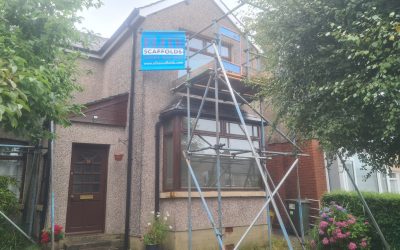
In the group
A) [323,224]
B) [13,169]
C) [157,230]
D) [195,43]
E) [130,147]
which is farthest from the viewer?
[195,43]

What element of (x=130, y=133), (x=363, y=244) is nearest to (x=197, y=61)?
(x=130, y=133)

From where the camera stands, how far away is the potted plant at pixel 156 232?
7630mm

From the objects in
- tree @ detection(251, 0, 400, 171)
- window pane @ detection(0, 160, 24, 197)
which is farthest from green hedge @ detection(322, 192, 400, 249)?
window pane @ detection(0, 160, 24, 197)

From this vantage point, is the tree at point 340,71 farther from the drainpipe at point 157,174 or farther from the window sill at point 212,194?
the drainpipe at point 157,174

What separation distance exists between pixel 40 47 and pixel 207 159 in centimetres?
485

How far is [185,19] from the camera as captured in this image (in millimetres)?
10531

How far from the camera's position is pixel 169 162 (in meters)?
8.70

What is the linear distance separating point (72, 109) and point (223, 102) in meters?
4.39

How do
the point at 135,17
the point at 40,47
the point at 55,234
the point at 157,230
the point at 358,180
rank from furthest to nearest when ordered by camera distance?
the point at 358,180, the point at 135,17, the point at 157,230, the point at 55,234, the point at 40,47

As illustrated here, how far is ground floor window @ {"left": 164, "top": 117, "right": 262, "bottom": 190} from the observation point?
8.42 m

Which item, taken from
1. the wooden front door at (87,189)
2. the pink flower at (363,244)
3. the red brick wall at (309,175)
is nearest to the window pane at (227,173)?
the red brick wall at (309,175)

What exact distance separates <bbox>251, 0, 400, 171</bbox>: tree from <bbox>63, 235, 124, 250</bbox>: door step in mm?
5146

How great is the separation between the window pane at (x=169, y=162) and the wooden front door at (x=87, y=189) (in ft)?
5.48

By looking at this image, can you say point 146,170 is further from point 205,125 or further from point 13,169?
point 13,169
